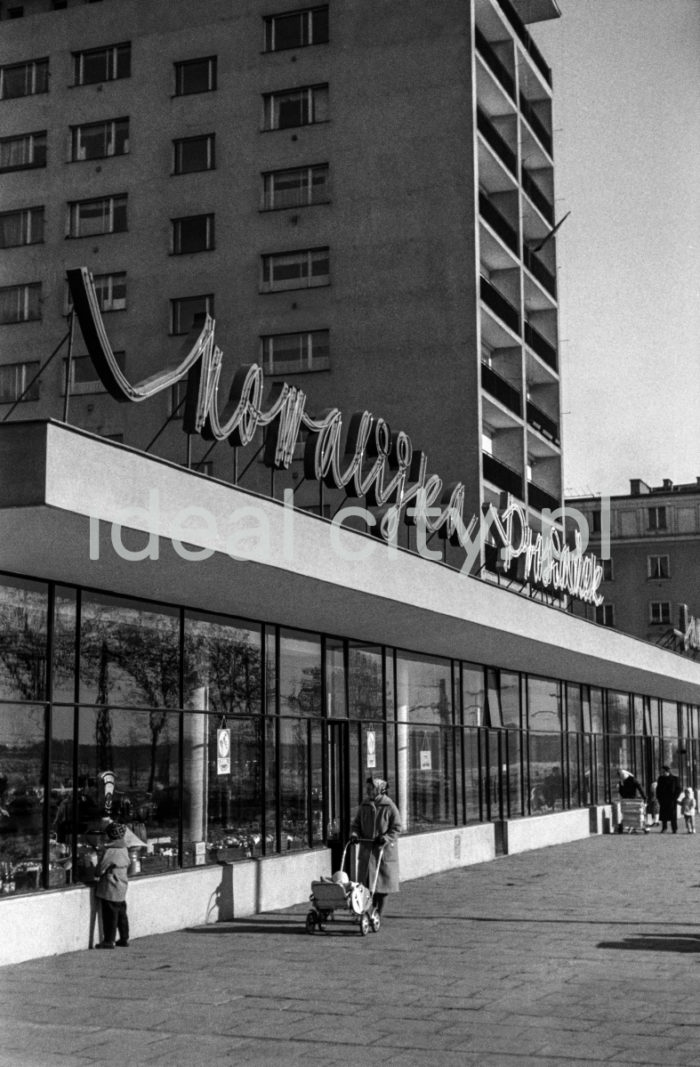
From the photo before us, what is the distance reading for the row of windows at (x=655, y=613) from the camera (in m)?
90.7

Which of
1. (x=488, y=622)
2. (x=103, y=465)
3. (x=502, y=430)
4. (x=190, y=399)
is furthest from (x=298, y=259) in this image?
(x=103, y=465)

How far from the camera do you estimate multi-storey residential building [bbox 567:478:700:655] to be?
300ft

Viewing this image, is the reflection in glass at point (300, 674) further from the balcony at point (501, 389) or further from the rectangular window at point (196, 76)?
the rectangular window at point (196, 76)

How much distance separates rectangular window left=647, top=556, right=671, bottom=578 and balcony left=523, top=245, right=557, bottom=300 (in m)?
44.3

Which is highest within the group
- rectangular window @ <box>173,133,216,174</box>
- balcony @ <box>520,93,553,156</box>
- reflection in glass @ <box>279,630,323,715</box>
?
balcony @ <box>520,93,553,156</box>

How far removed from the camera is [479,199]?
139 ft

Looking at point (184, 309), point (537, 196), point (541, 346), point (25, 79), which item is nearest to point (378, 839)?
point (184, 309)

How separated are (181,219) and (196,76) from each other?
15.6 ft

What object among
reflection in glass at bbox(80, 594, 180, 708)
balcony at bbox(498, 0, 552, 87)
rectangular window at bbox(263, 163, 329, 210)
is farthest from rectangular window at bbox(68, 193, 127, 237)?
reflection in glass at bbox(80, 594, 180, 708)

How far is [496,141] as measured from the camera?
44812 mm

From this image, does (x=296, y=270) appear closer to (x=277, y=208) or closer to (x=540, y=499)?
A: (x=277, y=208)

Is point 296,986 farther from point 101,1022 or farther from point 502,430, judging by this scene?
point 502,430

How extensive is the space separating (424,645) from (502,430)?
21.2m

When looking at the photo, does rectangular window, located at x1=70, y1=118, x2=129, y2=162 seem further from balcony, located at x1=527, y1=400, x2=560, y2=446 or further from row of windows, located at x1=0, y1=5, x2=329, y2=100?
balcony, located at x1=527, y1=400, x2=560, y2=446
